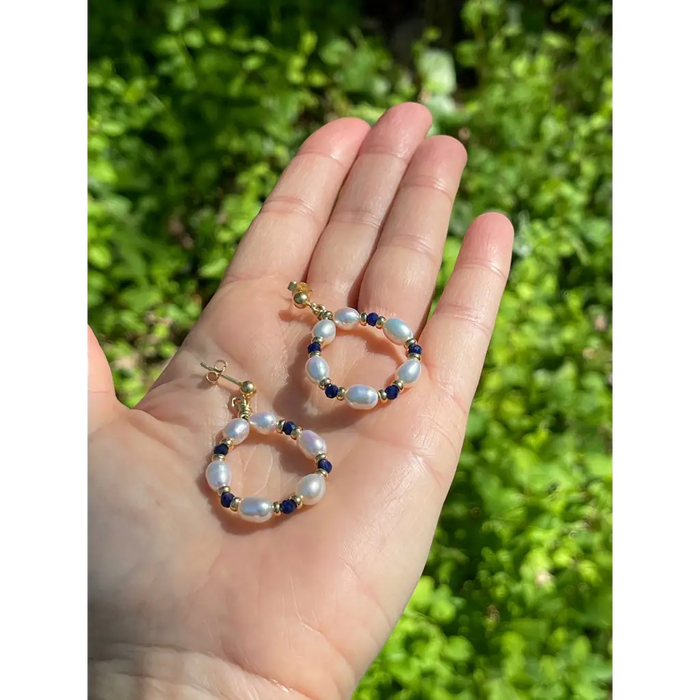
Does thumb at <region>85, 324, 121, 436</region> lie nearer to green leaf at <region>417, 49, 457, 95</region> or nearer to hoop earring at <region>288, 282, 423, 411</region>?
hoop earring at <region>288, 282, 423, 411</region>

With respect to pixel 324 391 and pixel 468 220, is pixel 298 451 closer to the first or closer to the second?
pixel 324 391

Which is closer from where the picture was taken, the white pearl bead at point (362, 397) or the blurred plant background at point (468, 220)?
the white pearl bead at point (362, 397)

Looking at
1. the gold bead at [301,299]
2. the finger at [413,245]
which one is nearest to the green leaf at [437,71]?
the finger at [413,245]

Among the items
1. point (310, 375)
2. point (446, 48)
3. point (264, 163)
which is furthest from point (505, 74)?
point (310, 375)

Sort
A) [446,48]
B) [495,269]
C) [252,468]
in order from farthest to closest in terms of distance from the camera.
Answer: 1. [446,48]
2. [495,269]
3. [252,468]

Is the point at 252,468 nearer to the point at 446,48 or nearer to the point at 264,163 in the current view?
the point at 264,163

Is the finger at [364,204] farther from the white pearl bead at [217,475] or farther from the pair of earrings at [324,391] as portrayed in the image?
the white pearl bead at [217,475]
